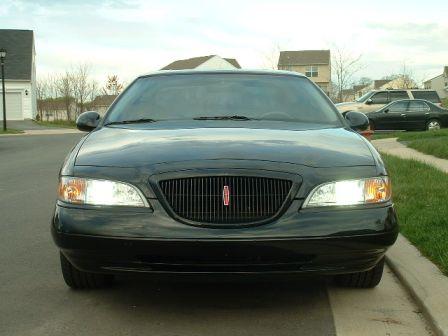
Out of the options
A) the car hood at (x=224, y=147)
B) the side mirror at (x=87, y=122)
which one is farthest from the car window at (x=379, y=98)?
the car hood at (x=224, y=147)

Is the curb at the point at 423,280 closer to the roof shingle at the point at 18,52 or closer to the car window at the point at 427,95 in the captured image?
the car window at the point at 427,95

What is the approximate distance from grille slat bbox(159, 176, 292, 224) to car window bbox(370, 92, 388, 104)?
895 inches

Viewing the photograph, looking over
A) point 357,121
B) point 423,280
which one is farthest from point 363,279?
point 357,121

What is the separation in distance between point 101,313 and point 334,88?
2000 inches

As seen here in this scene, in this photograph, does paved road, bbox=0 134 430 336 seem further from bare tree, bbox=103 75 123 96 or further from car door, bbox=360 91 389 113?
bare tree, bbox=103 75 123 96

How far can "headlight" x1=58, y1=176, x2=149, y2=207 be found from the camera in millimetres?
3447

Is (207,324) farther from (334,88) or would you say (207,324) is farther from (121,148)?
(334,88)

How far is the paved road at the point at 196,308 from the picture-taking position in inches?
141

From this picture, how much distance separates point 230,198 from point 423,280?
69.2 inches

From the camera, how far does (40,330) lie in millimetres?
3590

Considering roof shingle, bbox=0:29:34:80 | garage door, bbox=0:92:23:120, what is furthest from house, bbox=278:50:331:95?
garage door, bbox=0:92:23:120

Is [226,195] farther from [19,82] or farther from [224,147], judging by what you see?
Result: [19,82]

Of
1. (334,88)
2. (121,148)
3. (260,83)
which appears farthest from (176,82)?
(334,88)

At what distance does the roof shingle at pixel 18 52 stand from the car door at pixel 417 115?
109 ft
